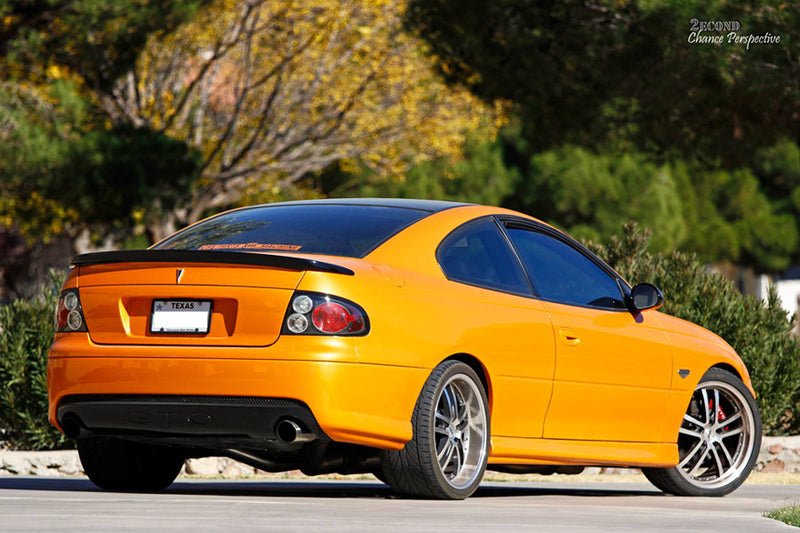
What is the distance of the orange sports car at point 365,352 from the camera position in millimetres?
6340

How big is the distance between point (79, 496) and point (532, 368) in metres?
2.37

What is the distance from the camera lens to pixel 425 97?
29516 mm

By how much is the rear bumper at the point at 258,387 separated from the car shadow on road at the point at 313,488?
31.9 inches

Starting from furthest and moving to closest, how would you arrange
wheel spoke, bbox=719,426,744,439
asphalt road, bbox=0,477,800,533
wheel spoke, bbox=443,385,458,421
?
1. wheel spoke, bbox=719,426,744,439
2. wheel spoke, bbox=443,385,458,421
3. asphalt road, bbox=0,477,800,533

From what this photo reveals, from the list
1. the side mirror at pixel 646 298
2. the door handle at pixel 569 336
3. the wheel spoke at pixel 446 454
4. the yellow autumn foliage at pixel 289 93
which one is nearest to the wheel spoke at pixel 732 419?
the side mirror at pixel 646 298

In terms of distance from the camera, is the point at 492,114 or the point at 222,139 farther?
the point at 492,114

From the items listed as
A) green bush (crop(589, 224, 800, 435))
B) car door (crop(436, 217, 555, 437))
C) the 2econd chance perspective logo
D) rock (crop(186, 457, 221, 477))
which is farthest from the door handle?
the 2econd chance perspective logo

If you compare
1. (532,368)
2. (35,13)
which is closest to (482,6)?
(35,13)

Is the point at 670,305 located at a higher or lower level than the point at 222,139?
lower

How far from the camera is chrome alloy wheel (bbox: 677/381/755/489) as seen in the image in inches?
336

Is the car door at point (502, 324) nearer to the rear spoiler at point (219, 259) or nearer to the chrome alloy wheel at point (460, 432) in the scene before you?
the chrome alloy wheel at point (460, 432)

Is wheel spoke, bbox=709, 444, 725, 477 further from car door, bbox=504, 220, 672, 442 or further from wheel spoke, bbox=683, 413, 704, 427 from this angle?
car door, bbox=504, 220, 672, 442

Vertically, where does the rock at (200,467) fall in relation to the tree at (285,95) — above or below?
below

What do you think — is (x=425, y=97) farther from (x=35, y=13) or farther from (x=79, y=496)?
(x=79, y=496)
